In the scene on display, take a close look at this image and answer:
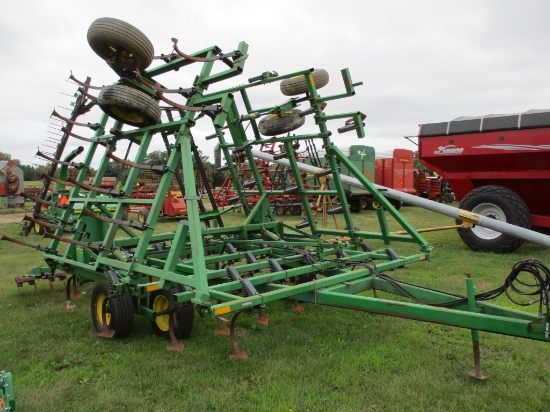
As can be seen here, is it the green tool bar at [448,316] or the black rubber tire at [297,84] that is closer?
the green tool bar at [448,316]

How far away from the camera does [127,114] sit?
390 centimetres

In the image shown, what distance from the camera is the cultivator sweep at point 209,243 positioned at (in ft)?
9.85

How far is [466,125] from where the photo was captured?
7.97 meters

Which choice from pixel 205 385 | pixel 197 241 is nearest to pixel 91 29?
pixel 197 241

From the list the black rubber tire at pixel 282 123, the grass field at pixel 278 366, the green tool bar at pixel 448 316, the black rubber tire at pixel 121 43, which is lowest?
the grass field at pixel 278 366

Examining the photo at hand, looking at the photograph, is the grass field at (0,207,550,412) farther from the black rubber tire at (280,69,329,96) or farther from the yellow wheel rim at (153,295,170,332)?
the black rubber tire at (280,69,329,96)

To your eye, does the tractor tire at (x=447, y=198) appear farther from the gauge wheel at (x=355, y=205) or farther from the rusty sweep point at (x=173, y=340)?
the rusty sweep point at (x=173, y=340)

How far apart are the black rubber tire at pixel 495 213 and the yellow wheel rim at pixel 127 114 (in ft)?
18.1

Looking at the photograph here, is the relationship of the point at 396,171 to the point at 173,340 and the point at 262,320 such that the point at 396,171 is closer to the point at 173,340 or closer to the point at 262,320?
the point at 262,320

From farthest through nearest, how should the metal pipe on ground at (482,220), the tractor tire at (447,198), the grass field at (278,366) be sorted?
the tractor tire at (447,198) → the metal pipe on ground at (482,220) → the grass field at (278,366)

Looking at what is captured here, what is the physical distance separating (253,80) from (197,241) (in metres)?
2.19

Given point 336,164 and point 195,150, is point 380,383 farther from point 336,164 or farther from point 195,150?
point 195,150

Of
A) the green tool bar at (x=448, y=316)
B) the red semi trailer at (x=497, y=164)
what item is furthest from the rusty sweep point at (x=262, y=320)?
the red semi trailer at (x=497, y=164)

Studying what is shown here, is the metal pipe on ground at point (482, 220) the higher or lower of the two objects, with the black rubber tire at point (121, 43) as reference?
lower
